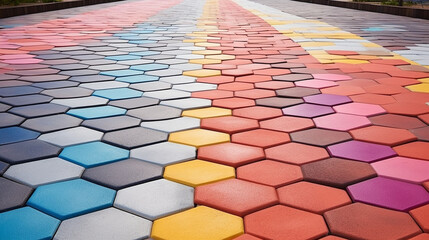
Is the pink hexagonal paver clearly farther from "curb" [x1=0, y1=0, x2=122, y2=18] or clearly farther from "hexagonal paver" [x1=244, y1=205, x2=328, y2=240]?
"curb" [x1=0, y1=0, x2=122, y2=18]

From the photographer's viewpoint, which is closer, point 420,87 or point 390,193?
point 390,193

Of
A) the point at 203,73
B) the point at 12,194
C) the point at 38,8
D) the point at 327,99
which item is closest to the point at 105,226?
the point at 12,194

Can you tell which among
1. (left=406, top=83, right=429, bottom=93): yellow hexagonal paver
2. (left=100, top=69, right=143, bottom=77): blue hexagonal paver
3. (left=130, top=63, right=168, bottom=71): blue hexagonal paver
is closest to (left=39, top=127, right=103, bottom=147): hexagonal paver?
(left=100, top=69, right=143, bottom=77): blue hexagonal paver

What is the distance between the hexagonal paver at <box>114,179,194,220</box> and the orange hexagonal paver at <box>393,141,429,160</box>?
0.90 meters

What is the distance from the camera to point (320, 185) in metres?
1.32

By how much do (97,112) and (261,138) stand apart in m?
0.92

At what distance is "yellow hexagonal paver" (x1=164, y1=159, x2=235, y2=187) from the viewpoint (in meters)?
1.35

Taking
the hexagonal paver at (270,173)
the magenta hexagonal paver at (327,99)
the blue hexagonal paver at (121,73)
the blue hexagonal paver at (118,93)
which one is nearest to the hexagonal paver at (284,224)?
the hexagonal paver at (270,173)

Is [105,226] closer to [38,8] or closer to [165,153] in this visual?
[165,153]

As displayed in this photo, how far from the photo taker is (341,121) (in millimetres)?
1915

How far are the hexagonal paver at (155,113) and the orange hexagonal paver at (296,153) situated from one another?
638 mm

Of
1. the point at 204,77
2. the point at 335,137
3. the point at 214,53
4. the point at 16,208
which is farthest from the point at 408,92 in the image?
the point at 16,208

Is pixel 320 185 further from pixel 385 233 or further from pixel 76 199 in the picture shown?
pixel 76 199

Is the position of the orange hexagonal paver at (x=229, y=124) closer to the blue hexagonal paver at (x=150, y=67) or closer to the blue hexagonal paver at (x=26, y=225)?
the blue hexagonal paver at (x=26, y=225)
